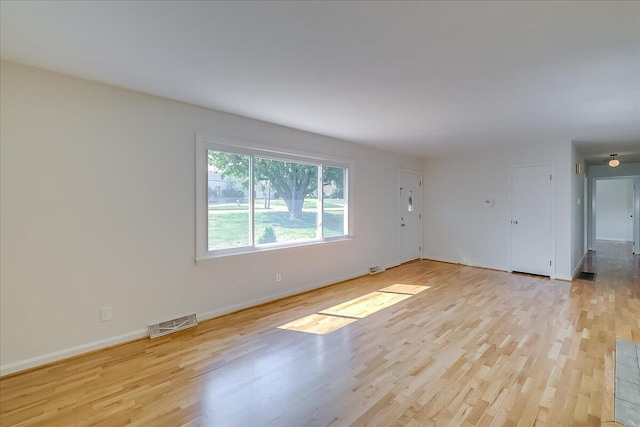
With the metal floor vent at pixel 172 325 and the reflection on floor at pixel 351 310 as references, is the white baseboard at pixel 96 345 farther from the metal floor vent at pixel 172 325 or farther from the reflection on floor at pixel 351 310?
the reflection on floor at pixel 351 310

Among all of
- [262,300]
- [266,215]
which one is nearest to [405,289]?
[262,300]

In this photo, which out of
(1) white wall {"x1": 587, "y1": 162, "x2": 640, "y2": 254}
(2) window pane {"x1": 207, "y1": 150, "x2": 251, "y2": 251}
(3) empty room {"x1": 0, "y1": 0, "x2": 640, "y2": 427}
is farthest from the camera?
(1) white wall {"x1": 587, "y1": 162, "x2": 640, "y2": 254}

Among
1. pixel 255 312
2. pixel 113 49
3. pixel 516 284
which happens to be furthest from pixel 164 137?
pixel 516 284

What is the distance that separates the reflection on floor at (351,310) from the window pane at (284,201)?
1.25m

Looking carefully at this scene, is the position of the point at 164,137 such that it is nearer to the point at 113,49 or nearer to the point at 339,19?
the point at 113,49

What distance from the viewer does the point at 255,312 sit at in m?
3.88

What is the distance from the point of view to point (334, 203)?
210 inches

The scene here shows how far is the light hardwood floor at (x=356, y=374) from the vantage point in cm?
201

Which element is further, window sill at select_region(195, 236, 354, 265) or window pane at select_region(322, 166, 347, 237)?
window pane at select_region(322, 166, 347, 237)

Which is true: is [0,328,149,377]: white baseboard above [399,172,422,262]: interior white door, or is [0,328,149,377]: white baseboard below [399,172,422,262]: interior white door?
below

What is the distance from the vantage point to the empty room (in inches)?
77.3

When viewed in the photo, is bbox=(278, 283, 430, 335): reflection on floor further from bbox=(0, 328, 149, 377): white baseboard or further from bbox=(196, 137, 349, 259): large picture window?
bbox=(0, 328, 149, 377): white baseboard

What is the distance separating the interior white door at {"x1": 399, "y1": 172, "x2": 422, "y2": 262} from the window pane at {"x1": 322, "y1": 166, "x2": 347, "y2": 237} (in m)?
1.91

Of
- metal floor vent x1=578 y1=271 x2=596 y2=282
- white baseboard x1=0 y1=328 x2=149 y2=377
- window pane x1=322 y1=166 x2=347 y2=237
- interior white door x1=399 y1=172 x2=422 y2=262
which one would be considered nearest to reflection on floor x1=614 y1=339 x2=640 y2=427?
metal floor vent x1=578 y1=271 x2=596 y2=282
